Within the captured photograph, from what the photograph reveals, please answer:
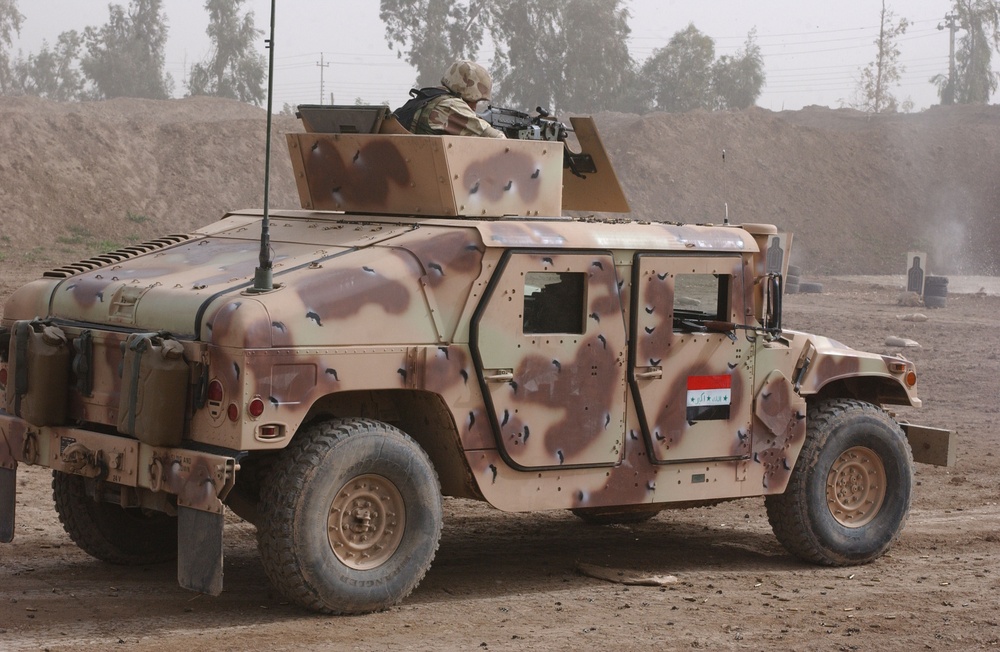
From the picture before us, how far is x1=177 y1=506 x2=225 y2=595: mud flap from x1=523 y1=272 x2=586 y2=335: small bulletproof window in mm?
1930

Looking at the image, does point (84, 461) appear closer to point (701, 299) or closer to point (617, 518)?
point (701, 299)

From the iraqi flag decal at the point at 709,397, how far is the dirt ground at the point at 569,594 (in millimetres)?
928

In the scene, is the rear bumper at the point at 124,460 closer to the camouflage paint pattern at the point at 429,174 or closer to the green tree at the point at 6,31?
the camouflage paint pattern at the point at 429,174

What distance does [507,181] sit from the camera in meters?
7.91

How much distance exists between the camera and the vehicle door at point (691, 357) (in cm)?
791

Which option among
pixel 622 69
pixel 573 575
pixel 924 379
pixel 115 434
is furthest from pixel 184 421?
pixel 622 69

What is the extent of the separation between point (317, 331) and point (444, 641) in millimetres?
1520

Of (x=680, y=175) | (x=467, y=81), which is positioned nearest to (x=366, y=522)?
(x=467, y=81)

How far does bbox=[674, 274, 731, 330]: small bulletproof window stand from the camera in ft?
26.9

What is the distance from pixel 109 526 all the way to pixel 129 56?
6243cm

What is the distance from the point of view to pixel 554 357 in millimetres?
7559

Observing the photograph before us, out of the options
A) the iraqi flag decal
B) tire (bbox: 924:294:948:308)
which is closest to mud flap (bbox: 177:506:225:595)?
the iraqi flag decal

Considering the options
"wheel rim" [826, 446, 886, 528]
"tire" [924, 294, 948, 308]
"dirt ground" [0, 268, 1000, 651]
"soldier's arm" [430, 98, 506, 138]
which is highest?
"soldier's arm" [430, 98, 506, 138]

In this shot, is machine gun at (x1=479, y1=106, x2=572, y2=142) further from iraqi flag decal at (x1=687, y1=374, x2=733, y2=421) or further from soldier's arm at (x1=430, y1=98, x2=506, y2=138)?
iraqi flag decal at (x1=687, y1=374, x2=733, y2=421)
